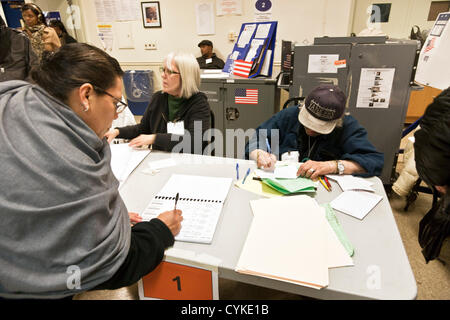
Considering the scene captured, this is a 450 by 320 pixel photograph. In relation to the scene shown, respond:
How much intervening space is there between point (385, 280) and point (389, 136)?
200 cm

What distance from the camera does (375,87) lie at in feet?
7.59

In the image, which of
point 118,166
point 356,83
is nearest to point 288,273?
point 118,166

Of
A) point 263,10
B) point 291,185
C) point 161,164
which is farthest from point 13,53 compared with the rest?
point 263,10

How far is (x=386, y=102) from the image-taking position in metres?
2.33

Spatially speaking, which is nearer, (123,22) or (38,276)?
(38,276)

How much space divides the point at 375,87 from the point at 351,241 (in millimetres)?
1835

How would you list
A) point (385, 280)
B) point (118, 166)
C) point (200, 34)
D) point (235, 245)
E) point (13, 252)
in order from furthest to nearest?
point (200, 34)
point (118, 166)
point (235, 245)
point (385, 280)
point (13, 252)

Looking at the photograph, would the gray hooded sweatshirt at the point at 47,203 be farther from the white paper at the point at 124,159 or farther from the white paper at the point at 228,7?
the white paper at the point at 228,7

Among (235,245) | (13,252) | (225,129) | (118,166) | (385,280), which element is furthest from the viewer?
(225,129)

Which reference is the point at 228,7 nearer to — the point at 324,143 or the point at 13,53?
the point at 13,53

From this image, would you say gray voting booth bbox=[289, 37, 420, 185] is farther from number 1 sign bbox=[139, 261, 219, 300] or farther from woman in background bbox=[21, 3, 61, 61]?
woman in background bbox=[21, 3, 61, 61]

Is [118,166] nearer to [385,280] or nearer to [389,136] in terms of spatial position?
[385,280]

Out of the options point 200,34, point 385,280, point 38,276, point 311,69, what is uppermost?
point 200,34

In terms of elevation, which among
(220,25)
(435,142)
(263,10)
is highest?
(263,10)
